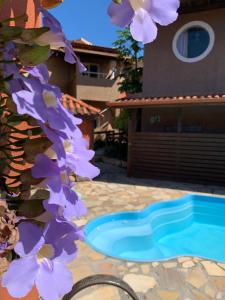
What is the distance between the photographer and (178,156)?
1316 cm

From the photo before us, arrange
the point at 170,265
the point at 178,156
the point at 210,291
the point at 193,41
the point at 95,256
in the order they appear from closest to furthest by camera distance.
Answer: the point at 210,291, the point at 170,265, the point at 95,256, the point at 178,156, the point at 193,41

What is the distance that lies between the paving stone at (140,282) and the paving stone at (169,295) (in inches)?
7.7

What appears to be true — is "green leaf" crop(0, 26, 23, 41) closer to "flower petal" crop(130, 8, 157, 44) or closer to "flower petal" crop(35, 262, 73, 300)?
"flower petal" crop(130, 8, 157, 44)

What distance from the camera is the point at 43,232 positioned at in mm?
697

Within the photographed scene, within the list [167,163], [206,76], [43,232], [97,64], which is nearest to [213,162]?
[167,163]

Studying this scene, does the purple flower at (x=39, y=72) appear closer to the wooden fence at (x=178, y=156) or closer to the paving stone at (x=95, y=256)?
the paving stone at (x=95, y=256)

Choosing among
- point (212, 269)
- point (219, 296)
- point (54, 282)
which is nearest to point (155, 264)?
point (212, 269)

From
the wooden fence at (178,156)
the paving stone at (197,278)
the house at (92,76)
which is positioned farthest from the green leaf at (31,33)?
the house at (92,76)

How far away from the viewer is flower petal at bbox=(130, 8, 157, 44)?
2.20ft

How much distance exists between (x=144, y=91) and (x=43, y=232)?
49.3 feet

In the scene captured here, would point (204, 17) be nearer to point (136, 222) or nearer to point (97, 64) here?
point (136, 222)

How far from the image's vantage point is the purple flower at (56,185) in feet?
2.13

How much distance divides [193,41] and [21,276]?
14.9 m

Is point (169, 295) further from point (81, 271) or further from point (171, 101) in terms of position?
point (171, 101)
